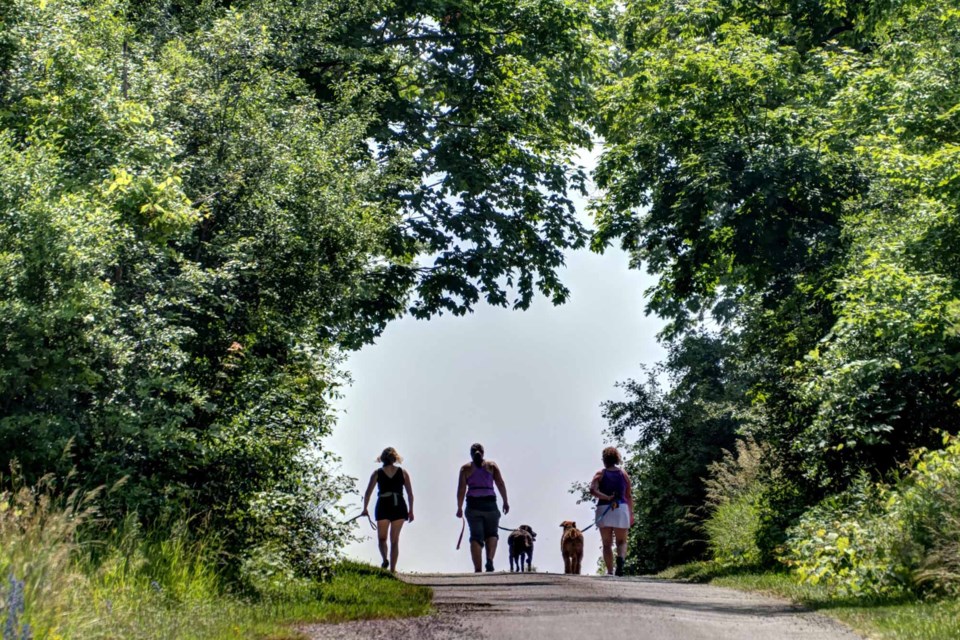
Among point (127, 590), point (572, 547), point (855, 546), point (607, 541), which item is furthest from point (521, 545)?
point (127, 590)

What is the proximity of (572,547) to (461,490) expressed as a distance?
5.50 metres

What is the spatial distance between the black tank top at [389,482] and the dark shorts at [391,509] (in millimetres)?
136

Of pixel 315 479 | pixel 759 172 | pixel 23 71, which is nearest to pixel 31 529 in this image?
pixel 315 479

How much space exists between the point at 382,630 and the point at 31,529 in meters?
2.91

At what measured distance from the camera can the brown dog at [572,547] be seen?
930 inches

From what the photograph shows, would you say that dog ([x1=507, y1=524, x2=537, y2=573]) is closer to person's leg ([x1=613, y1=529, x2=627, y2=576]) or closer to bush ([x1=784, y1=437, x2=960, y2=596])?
person's leg ([x1=613, y1=529, x2=627, y2=576])

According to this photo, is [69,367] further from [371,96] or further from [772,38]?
[772,38]

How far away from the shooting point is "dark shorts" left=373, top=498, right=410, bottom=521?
17.8 m

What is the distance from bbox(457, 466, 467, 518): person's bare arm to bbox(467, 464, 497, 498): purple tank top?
0.28 feet

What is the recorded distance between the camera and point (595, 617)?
1029 cm

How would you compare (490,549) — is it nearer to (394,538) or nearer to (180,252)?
(394,538)

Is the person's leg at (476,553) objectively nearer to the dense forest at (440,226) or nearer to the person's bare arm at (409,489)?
the person's bare arm at (409,489)

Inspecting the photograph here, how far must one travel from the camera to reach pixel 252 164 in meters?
13.4

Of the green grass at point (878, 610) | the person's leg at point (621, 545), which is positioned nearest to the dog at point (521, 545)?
the person's leg at point (621, 545)
